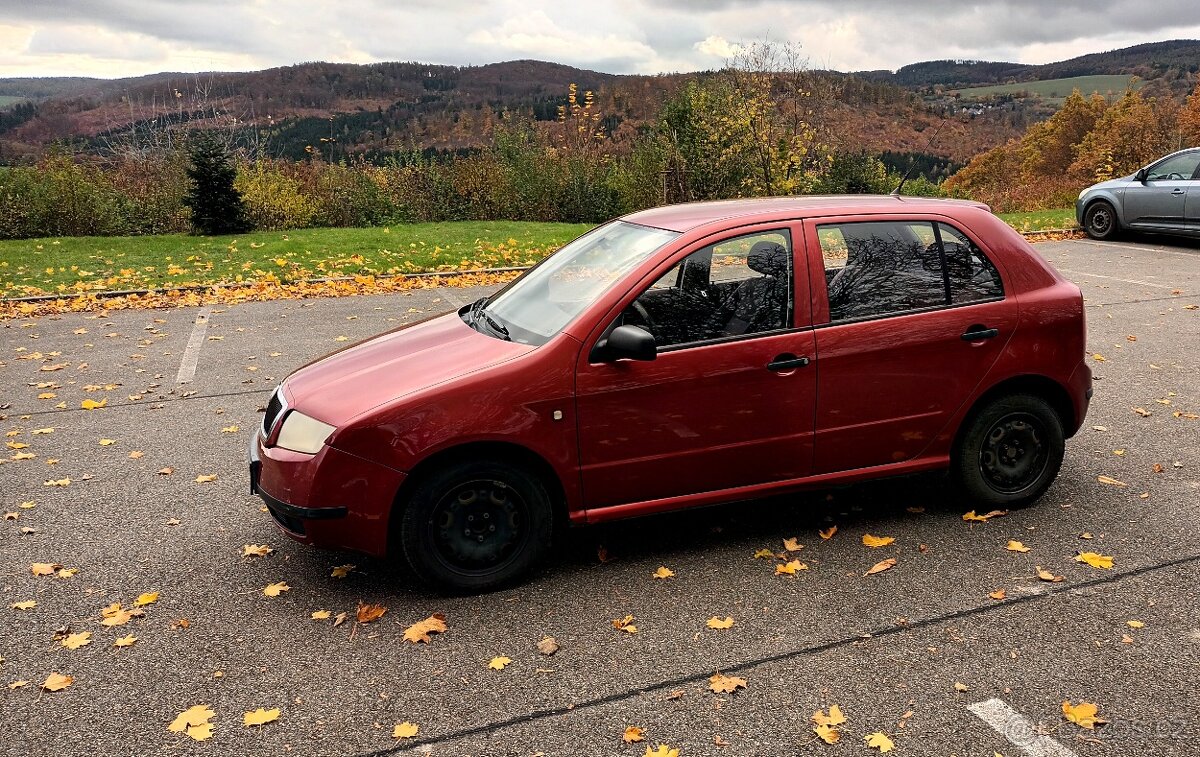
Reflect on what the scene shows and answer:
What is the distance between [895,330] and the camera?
4.64m

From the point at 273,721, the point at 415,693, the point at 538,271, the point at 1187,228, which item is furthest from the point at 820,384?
the point at 1187,228

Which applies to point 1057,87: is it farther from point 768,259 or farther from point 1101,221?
point 768,259

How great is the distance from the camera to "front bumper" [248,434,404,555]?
4.01m

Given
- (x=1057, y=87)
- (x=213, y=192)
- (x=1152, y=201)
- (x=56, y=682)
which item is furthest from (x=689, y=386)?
(x=1057, y=87)

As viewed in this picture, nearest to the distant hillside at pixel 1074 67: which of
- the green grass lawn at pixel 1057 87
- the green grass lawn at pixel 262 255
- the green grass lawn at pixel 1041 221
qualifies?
the green grass lawn at pixel 1057 87

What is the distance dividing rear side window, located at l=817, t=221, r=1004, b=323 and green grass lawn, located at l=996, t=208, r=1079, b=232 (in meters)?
14.3

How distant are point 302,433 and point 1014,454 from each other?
3.70 metres

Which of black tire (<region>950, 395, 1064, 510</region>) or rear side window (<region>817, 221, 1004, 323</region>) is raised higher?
rear side window (<region>817, 221, 1004, 323</region>)

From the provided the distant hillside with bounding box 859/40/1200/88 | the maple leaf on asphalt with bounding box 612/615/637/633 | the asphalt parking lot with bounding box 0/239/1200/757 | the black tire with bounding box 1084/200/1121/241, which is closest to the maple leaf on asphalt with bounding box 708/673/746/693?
the asphalt parking lot with bounding box 0/239/1200/757

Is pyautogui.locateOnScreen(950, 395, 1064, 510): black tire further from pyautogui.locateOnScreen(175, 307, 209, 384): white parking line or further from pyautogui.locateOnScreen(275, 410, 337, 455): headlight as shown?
pyautogui.locateOnScreen(175, 307, 209, 384): white parking line

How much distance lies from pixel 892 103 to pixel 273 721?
43.2 meters

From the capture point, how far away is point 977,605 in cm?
405

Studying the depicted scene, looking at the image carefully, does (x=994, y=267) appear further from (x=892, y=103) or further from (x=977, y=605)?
(x=892, y=103)

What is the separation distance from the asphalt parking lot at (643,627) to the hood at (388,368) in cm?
88
